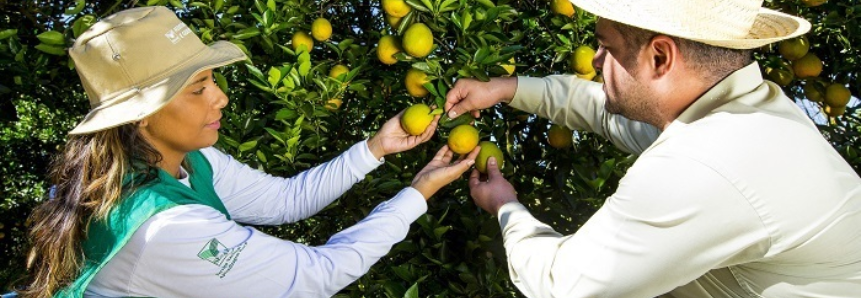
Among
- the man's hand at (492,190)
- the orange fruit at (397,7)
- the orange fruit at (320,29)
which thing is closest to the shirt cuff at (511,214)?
the man's hand at (492,190)

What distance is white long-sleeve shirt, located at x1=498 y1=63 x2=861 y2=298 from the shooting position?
61.7 inches

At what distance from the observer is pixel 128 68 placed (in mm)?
1911

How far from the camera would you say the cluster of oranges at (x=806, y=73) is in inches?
111

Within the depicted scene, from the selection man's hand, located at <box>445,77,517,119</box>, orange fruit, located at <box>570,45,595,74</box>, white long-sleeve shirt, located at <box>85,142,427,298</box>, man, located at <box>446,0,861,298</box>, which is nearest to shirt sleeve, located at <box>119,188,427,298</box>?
white long-sleeve shirt, located at <box>85,142,427,298</box>

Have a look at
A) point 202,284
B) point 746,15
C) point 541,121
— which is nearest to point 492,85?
point 541,121

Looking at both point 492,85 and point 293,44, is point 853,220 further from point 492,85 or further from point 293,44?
point 293,44

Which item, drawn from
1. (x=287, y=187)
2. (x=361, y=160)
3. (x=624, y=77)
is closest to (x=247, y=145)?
(x=287, y=187)

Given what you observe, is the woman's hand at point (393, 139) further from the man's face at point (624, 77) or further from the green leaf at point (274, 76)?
the man's face at point (624, 77)

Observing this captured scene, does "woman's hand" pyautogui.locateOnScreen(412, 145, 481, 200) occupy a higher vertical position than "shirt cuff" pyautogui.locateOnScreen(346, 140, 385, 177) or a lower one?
higher

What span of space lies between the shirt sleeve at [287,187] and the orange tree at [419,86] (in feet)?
0.34

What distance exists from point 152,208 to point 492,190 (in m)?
0.85

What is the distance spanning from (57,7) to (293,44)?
1367mm

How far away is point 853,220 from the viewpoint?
1679mm

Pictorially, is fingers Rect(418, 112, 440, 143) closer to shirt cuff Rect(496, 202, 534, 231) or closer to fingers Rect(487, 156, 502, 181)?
fingers Rect(487, 156, 502, 181)
